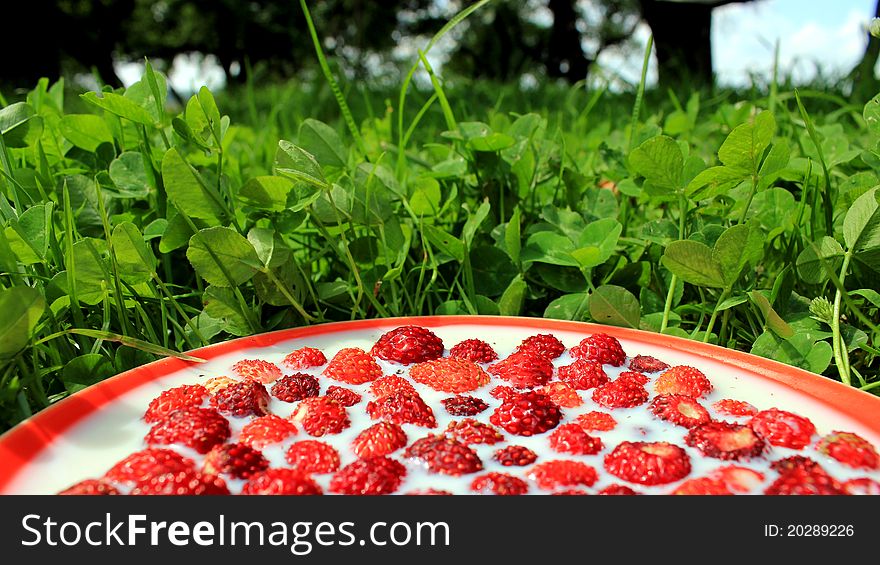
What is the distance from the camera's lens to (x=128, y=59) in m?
12.1

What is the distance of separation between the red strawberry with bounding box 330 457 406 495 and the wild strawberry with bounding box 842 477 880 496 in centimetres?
31

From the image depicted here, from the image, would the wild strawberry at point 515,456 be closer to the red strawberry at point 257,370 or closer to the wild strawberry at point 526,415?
the wild strawberry at point 526,415

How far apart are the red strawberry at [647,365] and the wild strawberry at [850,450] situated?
0.17m

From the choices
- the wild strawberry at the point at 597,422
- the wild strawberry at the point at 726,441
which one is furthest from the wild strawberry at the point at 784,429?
the wild strawberry at the point at 597,422

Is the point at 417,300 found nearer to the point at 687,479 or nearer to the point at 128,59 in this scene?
the point at 687,479

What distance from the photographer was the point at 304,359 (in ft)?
2.32

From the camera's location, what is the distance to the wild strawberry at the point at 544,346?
0.72m

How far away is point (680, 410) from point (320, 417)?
303 millimetres

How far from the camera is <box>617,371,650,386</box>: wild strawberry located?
67cm

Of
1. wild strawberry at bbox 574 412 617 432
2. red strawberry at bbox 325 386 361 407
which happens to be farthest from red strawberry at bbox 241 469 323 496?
wild strawberry at bbox 574 412 617 432

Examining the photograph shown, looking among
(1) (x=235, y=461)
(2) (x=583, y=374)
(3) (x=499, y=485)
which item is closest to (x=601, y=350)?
(2) (x=583, y=374)
